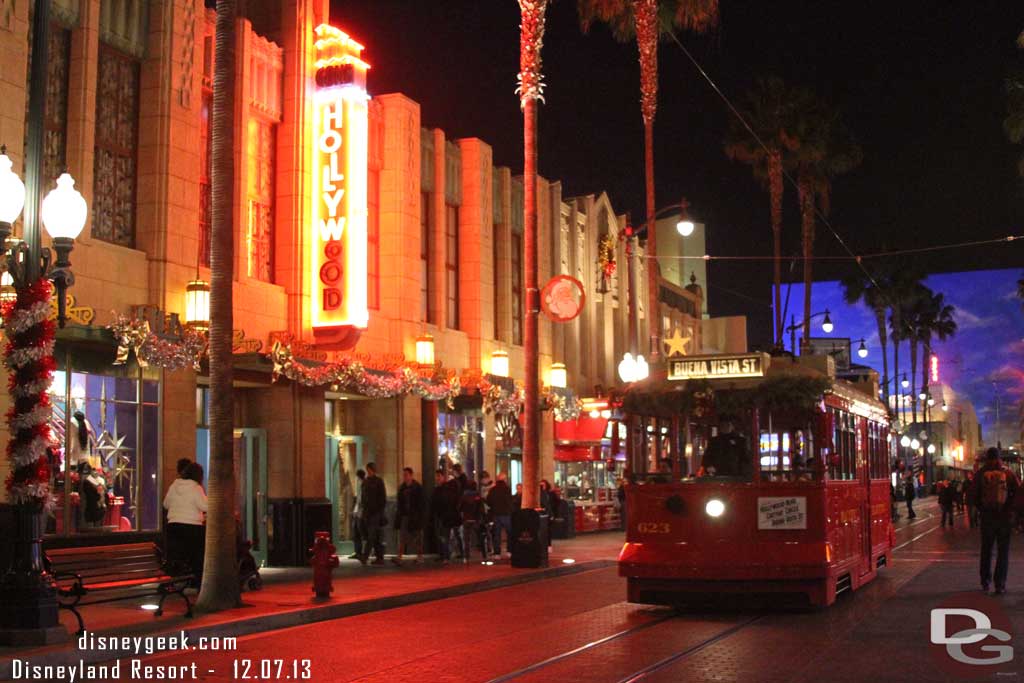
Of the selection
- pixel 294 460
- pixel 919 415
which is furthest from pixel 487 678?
pixel 919 415

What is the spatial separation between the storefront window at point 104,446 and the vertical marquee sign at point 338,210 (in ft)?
14.8

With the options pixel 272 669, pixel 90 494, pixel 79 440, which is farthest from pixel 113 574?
pixel 272 669

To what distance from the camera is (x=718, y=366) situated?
15812mm

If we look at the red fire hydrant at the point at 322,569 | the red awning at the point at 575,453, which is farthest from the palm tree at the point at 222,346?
the red awning at the point at 575,453

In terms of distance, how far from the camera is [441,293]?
29.2 meters

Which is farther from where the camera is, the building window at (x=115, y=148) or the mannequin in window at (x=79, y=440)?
the building window at (x=115, y=148)

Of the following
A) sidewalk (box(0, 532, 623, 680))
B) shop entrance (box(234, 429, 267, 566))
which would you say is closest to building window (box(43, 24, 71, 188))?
sidewalk (box(0, 532, 623, 680))

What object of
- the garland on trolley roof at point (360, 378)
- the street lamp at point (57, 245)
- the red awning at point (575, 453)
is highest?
the street lamp at point (57, 245)

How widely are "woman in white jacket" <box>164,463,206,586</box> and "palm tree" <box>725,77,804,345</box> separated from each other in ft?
94.1

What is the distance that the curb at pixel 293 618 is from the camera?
12.0 meters

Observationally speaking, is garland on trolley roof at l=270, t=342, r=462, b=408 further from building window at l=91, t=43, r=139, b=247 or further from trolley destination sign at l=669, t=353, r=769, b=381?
trolley destination sign at l=669, t=353, r=769, b=381

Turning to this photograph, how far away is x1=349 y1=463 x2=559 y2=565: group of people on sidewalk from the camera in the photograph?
79.0 ft

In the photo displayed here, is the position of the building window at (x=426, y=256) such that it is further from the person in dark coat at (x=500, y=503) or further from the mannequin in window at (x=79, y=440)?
the mannequin in window at (x=79, y=440)

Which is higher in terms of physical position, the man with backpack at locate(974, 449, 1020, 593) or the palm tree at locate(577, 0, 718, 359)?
the palm tree at locate(577, 0, 718, 359)
